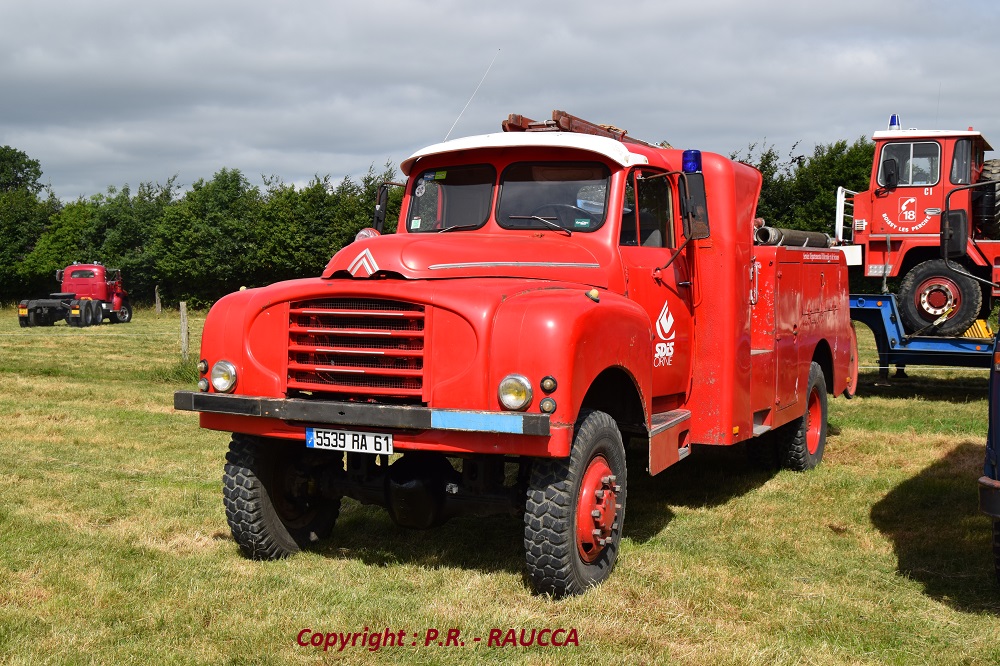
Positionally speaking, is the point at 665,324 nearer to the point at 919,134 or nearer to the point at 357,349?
the point at 357,349

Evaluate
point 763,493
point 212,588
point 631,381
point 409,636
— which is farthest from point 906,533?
point 212,588

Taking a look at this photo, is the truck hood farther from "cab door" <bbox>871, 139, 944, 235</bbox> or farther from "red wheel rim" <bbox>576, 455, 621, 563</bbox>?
"cab door" <bbox>871, 139, 944, 235</bbox>

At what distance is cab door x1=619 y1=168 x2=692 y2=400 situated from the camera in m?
6.19

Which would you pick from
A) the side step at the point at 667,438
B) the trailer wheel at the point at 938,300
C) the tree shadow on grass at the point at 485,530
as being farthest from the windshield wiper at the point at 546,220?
the trailer wheel at the point at 938,300

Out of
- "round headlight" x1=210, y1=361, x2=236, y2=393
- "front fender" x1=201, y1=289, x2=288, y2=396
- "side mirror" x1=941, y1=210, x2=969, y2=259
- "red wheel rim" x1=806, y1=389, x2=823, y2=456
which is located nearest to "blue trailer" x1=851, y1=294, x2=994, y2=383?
"red wheel rim" x1=806, y1=389, x2=823, y2=456

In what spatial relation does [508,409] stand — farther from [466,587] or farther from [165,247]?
[165,247]

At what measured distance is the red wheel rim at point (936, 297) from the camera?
13.7m

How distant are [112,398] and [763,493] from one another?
28.3ft

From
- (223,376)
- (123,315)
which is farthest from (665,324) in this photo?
(123,315)

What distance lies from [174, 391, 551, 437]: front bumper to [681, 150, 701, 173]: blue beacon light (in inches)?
93.9

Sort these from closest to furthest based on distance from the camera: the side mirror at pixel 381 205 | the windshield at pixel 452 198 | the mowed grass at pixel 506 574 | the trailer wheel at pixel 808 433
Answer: the mowed grass at pixel 506 574
the windshield at pixel 452 198
the side mirror at pixel 381 205
the trailer wheel at pixel 808 433

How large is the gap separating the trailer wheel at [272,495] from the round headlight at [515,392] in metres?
1.46

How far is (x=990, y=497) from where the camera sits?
15.9ft

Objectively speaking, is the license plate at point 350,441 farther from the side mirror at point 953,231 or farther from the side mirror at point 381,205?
Answer: the side mirror at point 953,231
